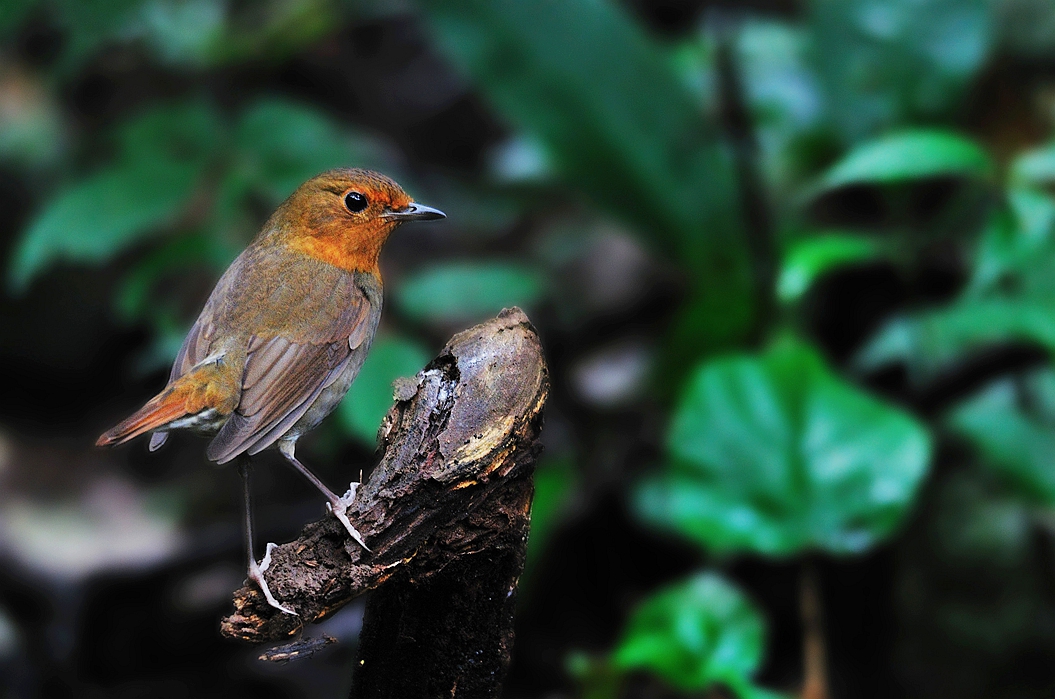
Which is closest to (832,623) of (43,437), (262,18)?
(43,437)

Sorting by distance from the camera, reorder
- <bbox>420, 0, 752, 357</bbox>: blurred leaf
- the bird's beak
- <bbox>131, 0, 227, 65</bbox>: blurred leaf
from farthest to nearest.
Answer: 1. <bbox>131, 0, 227, 65</bbox>: blurred leaf
2. <bbox>420, 0, 752, 357</bbox>: blurred leaf
3. the bird's beak

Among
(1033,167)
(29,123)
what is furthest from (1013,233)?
(29,123)

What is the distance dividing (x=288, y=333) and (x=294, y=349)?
42 mm

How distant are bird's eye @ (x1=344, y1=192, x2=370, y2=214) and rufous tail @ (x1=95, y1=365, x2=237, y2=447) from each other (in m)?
0.55

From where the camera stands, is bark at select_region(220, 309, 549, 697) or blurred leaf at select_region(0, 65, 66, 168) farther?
blurred leaf at select_region(0, 65, 66, 168)

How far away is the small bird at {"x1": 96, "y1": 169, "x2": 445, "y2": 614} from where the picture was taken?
218 centimetres

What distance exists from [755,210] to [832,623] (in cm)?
178

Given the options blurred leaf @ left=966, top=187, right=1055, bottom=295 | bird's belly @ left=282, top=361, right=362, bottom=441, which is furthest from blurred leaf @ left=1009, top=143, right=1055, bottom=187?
bird's belly @ left=282, top=361, right=362, bottom=441

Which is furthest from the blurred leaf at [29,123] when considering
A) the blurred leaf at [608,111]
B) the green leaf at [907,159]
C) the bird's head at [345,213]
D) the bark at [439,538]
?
the bark at [439,538]

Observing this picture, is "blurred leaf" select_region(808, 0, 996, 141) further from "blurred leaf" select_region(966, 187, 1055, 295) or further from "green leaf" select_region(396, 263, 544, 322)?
"green leaf" select_region(396, 263, 544, 322)

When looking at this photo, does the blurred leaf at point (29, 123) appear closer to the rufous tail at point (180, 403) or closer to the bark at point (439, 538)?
the rufous tail at point (180, 403)

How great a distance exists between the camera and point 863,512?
3.76 meters

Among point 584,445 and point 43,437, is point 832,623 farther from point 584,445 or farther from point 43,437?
point 43,437

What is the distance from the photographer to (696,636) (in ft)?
12.2
